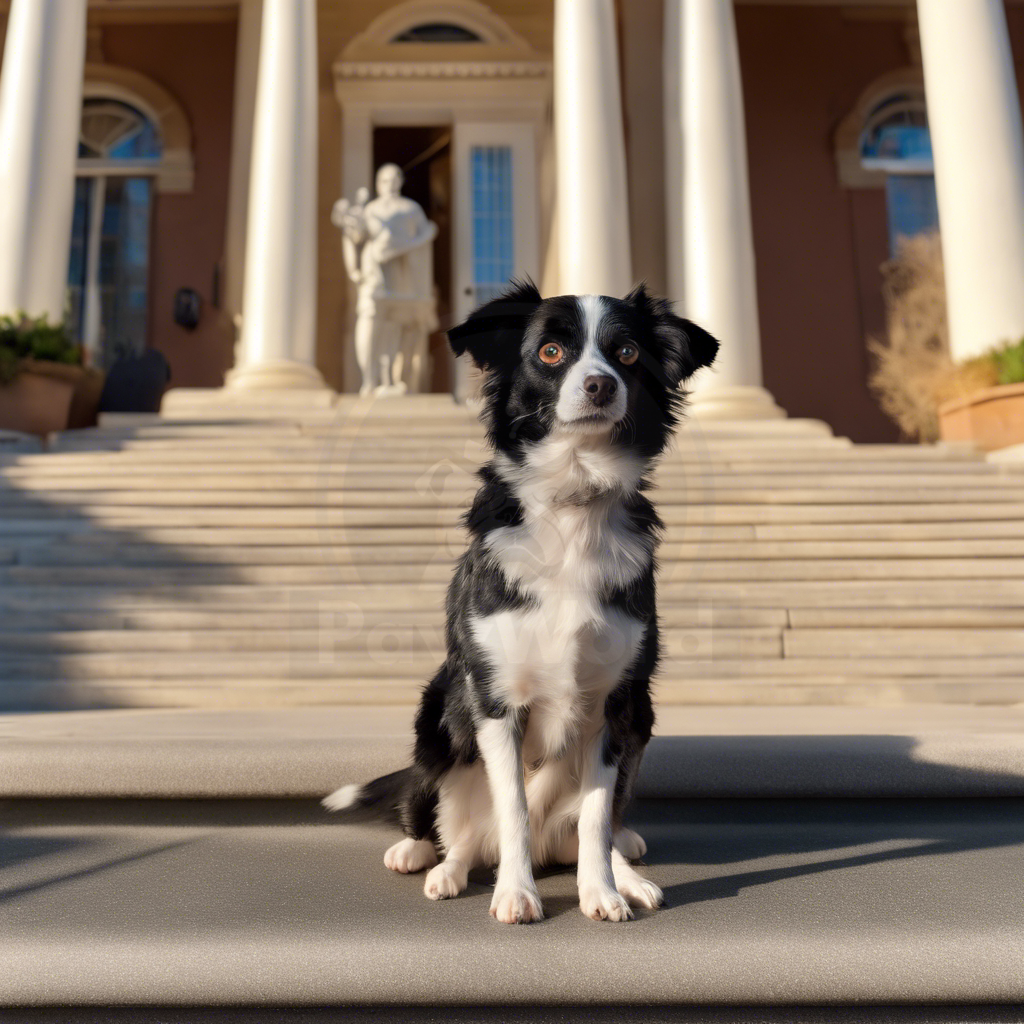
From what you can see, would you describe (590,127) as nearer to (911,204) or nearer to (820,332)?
(820,332)

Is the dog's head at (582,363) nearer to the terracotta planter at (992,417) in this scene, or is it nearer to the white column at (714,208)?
the terracotta planter at (992,417)

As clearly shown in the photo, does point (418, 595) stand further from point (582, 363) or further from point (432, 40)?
point (432, 40)

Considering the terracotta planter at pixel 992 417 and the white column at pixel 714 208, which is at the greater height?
the white column at pixel 714 208


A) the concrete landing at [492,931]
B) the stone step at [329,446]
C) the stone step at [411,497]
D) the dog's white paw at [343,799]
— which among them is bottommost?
the concrete landing at [492,931]

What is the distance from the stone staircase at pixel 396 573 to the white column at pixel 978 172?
236 cm

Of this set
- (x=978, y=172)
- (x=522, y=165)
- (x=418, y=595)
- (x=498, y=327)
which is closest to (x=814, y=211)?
(x=522, y=165)

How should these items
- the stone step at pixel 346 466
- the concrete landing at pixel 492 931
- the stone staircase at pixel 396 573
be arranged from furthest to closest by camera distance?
the stone step at pixel 346 466
the stone staircase at pixel 396 573
the concrete landing at pixel 492 931

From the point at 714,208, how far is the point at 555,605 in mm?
9119

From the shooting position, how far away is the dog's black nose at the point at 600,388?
5.99ft

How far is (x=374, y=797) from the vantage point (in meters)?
2.41

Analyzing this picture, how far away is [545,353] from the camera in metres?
1.90

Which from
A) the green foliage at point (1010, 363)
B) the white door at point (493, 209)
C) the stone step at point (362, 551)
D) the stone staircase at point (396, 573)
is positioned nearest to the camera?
the stone staircase at point (396, 573)

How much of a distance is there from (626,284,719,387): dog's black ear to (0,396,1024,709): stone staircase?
2.16 meters

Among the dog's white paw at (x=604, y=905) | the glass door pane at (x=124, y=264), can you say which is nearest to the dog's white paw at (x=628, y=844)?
the dog's white paw at (x=604, y=905)
